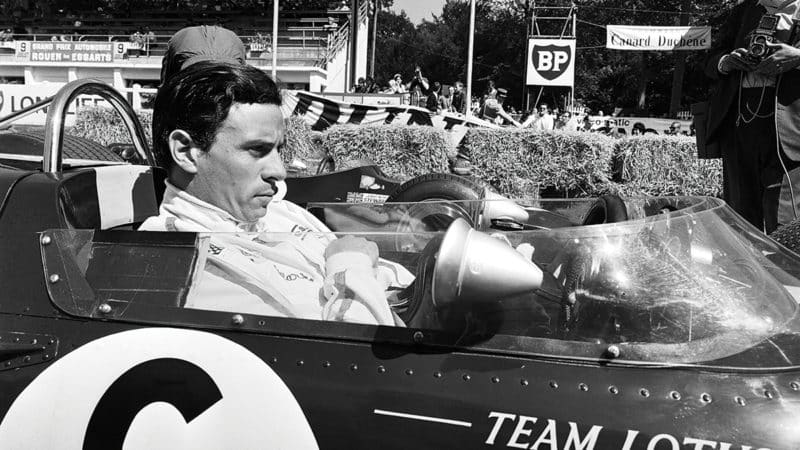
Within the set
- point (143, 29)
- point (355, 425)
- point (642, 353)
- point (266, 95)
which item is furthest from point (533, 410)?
point (143, 29)

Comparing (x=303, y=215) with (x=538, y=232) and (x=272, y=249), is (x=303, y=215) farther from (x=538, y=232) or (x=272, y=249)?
(x=538, y=232)

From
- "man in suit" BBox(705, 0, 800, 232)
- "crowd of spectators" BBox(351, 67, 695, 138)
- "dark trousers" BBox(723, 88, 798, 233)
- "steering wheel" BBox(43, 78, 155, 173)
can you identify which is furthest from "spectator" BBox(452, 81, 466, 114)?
"steering wheel" BBox(43, 78, 155, 173)

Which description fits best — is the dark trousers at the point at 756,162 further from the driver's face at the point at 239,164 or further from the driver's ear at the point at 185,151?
the driver's ear at the point at 185,151

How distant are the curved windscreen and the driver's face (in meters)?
0.31

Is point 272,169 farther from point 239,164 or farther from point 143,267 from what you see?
point 143,267

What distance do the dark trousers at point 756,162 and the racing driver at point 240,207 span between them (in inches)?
123

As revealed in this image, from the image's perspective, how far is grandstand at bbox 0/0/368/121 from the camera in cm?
2988

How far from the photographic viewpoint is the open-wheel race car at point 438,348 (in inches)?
50.1

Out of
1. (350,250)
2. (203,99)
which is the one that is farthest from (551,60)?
(350,250)

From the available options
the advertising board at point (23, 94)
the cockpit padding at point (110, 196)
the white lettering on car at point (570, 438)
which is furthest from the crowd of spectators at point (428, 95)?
the white lettering on car at point (570, 438)

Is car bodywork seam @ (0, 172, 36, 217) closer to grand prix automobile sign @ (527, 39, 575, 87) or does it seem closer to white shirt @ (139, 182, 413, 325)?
white shirt @ (139, 182, 413, 325)

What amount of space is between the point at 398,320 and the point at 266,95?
0.84 m

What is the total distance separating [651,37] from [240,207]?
2823 cm

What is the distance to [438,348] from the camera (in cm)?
136
